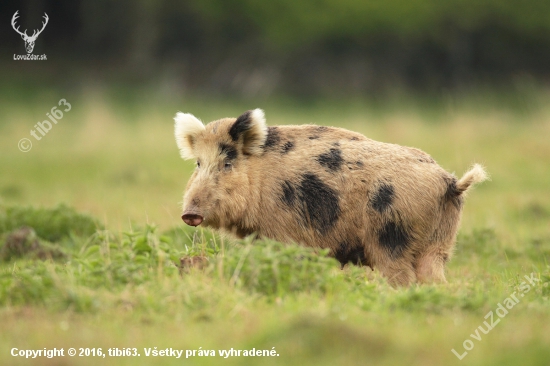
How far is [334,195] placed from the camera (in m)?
7.83

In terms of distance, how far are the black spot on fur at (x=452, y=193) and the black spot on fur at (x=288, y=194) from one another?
5.23ft

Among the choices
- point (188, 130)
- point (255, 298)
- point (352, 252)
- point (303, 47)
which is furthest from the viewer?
point (303, 47)

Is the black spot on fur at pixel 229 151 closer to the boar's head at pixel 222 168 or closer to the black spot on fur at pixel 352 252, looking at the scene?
the boar's head at pixel 222 168

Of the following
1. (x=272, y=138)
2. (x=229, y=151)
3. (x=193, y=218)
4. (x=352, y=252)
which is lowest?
(x=352, y=252)

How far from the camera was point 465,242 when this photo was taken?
1034 centimetres

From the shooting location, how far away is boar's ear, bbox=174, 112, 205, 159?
8359 millimetres

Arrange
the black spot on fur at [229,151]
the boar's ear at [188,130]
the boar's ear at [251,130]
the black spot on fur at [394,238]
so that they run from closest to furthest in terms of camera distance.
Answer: the black spot on fur at [394,238], the boar's ear at [251,130], the black spot on fur at [229,151], the boar's ear at [188,130]

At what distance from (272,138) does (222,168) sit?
0.67 metres

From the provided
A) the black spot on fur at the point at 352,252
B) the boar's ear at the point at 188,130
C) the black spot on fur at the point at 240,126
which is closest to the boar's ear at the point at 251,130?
the black spot on fur at the point at 240,126

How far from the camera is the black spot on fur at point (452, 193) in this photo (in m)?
7.74

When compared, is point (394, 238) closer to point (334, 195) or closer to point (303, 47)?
point (334, 195)

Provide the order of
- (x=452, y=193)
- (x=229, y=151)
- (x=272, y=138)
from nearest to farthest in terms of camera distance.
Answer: (x=452, y=193)
(x=229, y=151)
(x=272, y=138)

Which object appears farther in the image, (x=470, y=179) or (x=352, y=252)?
(x=352, y=252)

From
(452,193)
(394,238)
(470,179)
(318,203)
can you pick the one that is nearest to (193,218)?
(318,203)
